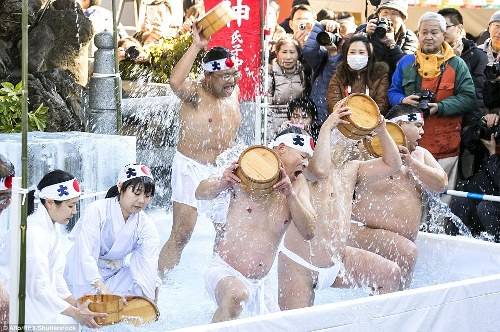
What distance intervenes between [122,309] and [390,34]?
4248 millimetres

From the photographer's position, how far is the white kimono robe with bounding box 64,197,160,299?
516 cm

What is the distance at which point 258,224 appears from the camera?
5.17 metres

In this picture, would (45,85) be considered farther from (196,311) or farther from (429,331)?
(429,331)

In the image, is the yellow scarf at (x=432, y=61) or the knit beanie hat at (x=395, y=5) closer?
the yellow scarf at (x=432, y=61)

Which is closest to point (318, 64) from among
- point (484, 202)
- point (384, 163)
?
point (484, 202)

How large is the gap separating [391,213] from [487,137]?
1.70 meters

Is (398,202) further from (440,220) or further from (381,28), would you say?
(381,28)

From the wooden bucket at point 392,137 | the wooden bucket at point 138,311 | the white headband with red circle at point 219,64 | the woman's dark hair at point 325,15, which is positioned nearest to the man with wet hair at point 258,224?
the wooden bucket at point 138,311

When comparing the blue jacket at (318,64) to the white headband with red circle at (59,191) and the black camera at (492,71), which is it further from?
the white headband with red circle at (59,191)

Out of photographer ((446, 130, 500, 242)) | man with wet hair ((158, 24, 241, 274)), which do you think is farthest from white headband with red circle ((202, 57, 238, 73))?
photographer ((446, 130, 500, 242))

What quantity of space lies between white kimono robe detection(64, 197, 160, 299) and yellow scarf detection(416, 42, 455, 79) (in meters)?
3.11

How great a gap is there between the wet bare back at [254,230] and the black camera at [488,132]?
271 cm

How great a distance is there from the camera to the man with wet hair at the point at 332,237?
526 cm

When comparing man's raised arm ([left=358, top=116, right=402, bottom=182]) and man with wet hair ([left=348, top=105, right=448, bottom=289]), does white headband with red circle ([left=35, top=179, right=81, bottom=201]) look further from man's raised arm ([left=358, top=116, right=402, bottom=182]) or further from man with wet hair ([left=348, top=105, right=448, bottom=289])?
man with wet hair ([left=348, top=105, right=448, bottom=289])
